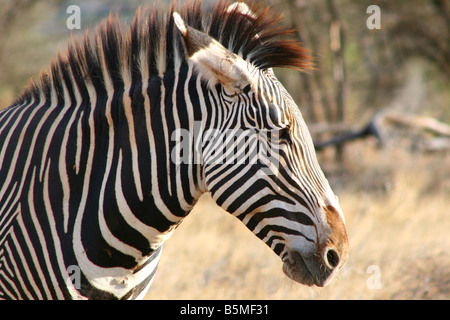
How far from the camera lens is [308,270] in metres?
2.54


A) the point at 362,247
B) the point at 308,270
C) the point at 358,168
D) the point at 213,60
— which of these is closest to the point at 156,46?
the point at 213,60

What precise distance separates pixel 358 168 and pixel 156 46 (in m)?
9.53

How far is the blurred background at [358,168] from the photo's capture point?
5.64m

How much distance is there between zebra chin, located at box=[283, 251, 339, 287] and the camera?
8.30ft

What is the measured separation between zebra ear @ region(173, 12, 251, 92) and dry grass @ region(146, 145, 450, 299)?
110 centimetres

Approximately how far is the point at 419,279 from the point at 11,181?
4.14 m

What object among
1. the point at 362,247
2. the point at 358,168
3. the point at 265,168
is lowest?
the point at 358,168

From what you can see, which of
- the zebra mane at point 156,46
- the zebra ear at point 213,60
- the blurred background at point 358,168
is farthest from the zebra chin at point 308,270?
the zebra mane at point 156,46

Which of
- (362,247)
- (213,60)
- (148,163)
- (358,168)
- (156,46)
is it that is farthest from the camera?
(358,168)

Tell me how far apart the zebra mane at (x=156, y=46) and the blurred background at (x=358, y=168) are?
0.40ft

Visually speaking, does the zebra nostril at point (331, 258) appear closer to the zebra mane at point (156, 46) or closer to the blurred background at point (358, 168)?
the blurred background at point (358, 168)

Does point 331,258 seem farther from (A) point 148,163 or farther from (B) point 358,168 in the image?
(B) point 358,168

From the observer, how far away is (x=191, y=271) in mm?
6422
